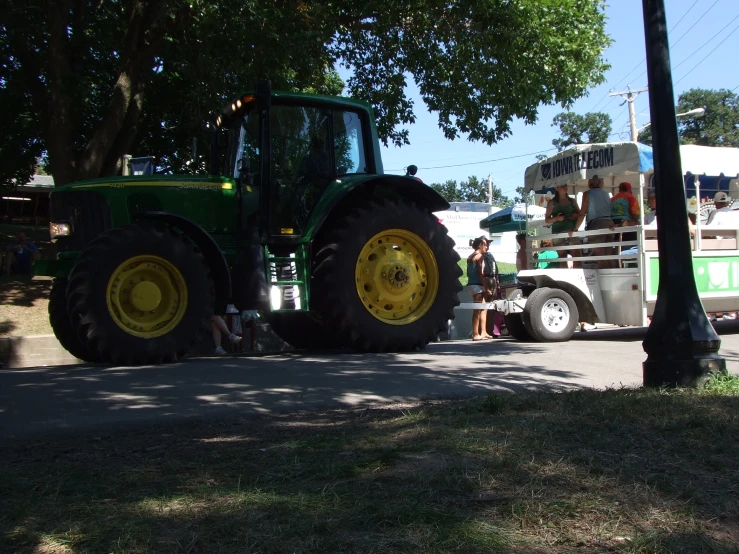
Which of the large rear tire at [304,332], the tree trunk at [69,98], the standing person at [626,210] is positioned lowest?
the large rear tire at [304,332]

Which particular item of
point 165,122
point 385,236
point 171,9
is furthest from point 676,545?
point 165,122

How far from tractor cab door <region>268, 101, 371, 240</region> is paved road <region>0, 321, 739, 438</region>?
4.91ft

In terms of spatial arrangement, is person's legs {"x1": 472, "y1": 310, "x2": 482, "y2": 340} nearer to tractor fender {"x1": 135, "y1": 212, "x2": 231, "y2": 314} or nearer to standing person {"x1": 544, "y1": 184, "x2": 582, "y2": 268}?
standing person {"x1": 544, "y1": 184, "x2": 582, "y2": 268}

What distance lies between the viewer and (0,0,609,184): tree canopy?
1227cm

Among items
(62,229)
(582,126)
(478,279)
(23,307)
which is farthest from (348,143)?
(582,126)

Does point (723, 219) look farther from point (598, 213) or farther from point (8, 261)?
point (8, 261)

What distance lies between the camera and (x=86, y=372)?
6727mm

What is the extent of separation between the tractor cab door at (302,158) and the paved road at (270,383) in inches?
59.0

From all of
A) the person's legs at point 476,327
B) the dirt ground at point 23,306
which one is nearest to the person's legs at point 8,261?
the dirt ground at point 23,306

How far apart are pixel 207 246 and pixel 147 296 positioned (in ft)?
2.56

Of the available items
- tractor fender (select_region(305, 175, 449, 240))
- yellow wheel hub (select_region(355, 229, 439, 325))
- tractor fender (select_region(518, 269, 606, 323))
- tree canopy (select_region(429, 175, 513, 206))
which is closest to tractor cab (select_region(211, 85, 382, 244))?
tractor fender (select_region(305, 175, 449, 240))

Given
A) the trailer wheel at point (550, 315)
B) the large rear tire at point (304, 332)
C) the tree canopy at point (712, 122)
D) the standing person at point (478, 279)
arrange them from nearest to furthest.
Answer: the large rear tire at point (304, 332) < the trailer wheel at point (550, 315) < the standing person at point (478, 279) < the tree canopy at point (712, 122)

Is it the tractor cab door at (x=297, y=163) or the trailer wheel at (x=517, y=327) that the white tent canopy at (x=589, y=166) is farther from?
the tractor cab door at (x=297, y=163)

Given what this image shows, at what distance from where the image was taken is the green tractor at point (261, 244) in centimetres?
706
